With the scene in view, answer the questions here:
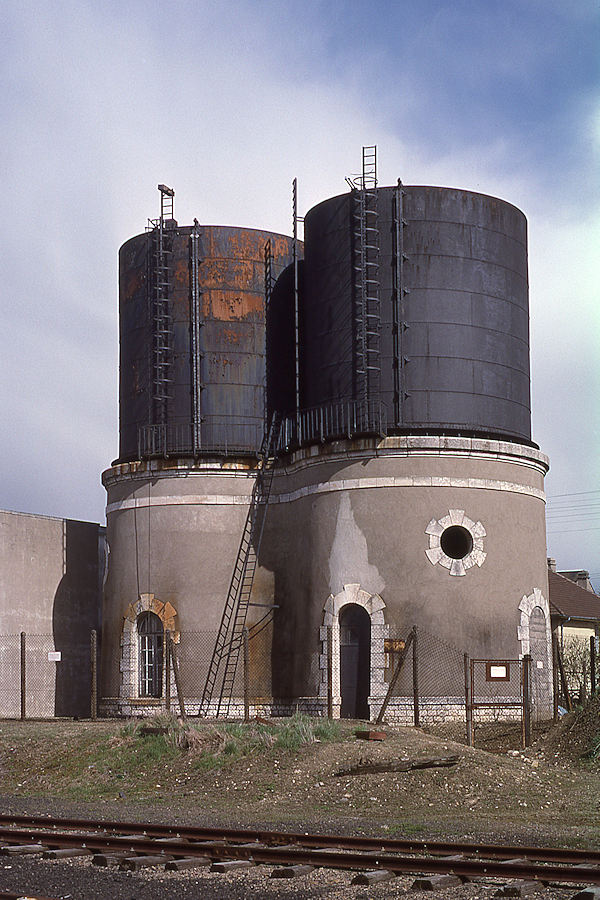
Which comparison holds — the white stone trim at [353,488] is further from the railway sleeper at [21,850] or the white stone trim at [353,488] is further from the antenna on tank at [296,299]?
the railway sleeper at [21,850]

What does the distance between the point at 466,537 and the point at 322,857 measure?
644 inches

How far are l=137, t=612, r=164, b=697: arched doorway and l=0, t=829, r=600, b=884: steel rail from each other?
1786cm

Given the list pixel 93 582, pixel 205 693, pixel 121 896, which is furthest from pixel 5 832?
pixel 93 582

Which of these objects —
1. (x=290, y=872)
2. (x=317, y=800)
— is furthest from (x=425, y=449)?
(x=290, y=872)

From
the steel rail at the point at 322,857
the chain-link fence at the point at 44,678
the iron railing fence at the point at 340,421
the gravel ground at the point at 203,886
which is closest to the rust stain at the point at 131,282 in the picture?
the iron railing fence at the point at 340,421

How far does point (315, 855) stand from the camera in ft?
37.8

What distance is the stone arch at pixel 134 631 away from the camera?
102ft

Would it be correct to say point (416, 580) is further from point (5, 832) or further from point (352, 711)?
point (5, 832)

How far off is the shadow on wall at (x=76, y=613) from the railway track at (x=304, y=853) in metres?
21.7

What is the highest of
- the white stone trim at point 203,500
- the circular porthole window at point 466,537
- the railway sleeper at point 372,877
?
the white stone trim at point 203,500

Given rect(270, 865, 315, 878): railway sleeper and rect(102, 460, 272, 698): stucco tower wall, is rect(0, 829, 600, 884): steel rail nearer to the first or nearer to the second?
rect(270, 865, 315, 878): railway sleeper

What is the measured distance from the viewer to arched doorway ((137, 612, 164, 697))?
31.5 metres

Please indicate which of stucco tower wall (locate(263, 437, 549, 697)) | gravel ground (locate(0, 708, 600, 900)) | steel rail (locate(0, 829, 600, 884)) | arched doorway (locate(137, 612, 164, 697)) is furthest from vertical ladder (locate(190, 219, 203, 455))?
steel rail (locate(0, 829, 600, 884))

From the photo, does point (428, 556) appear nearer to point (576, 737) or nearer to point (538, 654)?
point (538, 654)
